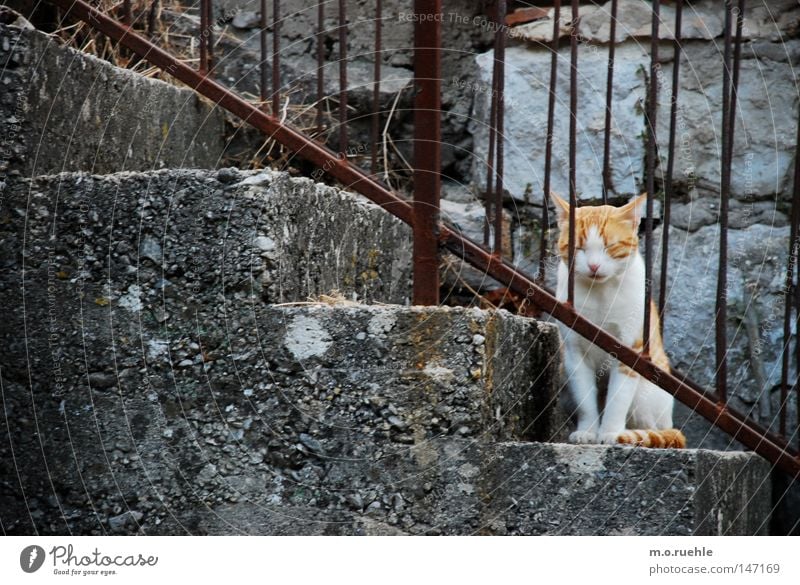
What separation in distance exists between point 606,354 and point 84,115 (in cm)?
117

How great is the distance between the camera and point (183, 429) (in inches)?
64.2

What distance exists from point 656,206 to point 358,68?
95cm

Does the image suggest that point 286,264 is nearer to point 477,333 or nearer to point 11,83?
point 477,333

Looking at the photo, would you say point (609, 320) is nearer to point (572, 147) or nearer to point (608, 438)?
point (608, 438)

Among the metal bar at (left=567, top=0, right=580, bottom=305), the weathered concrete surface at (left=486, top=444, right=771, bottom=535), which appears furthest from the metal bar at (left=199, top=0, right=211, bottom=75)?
the weathered concrete surface at (left=486, top=444, right=771, bottom=535)

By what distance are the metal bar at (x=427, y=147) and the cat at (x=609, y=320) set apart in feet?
1.20

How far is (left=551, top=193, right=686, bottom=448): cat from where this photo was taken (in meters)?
2.00

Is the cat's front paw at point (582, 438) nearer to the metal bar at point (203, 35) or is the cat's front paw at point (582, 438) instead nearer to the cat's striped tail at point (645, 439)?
the cat's striped tail at point (645, 439)

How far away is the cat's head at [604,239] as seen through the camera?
6.75 ft

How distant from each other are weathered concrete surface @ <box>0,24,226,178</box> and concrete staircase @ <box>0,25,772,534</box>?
13 millimetres

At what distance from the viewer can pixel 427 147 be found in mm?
1827

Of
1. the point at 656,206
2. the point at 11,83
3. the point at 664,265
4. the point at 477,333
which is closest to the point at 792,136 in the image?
the point at 656,206

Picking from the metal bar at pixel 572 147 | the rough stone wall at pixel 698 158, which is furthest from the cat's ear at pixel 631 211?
the rough stone wall at pixel 698 158

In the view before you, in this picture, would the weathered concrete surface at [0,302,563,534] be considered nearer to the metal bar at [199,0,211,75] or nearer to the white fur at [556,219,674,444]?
the white fur at [556,219,674,444]
